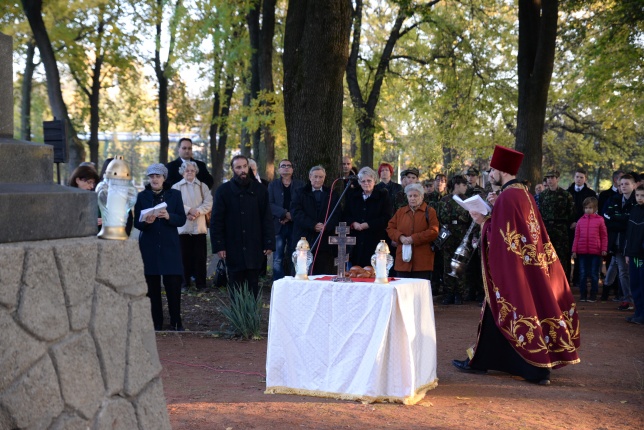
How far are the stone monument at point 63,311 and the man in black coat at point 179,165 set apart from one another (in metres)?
9.31

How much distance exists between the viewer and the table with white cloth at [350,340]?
23.3 feet

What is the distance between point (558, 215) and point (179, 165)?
6802mm

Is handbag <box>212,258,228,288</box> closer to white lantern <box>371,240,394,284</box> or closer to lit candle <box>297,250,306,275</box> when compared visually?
lit candle <box>297,250,306,275</box>

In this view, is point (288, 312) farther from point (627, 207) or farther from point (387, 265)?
point (627, 207)

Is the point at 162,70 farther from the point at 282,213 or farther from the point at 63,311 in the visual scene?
the point at 63,311

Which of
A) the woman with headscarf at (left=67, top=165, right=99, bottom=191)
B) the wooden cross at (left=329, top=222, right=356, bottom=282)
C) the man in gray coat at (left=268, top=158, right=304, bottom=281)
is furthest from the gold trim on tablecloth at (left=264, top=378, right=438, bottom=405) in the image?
the man in gray coat at (left=268, top=158, right=304, bottom=281)

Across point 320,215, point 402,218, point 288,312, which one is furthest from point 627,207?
point 288,312

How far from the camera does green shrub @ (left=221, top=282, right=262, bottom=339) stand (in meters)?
10.3

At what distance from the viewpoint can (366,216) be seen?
11.9m

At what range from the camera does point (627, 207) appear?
47.8 feet

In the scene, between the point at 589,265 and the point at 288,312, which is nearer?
the point at 288,312

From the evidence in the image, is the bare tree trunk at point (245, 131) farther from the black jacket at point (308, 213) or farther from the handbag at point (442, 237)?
the black jacket at point (308, 213)

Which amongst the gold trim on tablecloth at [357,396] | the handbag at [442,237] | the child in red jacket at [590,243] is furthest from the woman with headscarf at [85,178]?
the child in red jacket at [590,243]

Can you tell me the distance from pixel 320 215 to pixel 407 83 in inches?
734
